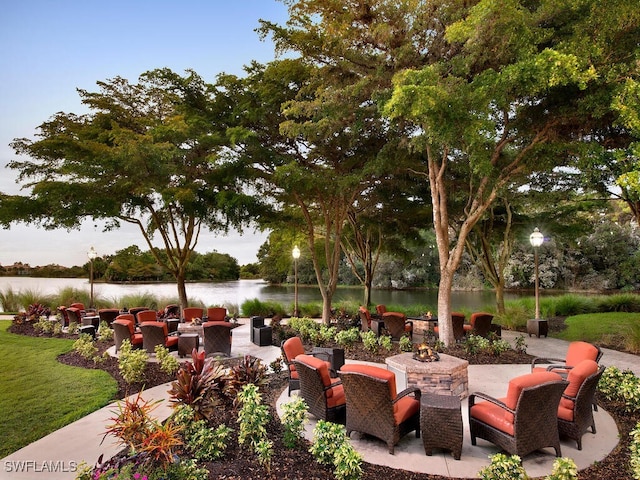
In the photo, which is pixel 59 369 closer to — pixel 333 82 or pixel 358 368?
pixel 358 368

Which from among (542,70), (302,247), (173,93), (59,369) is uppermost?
(173,93)

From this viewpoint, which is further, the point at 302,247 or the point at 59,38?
the point at 302,247

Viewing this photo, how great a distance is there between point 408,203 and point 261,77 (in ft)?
21.6

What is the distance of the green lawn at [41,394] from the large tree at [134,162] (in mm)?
4823

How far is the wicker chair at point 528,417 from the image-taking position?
361 centimetres

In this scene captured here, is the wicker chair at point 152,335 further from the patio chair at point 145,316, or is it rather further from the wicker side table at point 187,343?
the patio chair at point 145,316

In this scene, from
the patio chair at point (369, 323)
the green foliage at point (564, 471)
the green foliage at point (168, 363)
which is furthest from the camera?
the patio chair at point (369, 323)

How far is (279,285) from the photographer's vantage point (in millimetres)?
31578

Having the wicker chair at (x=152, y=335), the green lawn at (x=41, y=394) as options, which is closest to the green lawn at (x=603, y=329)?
the wicker chair at (x=152, y=335)

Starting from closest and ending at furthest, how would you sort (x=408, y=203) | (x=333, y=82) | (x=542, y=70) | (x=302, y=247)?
(x=542, y=70) < (x=333, y=82) < (x=408, y=203) < (x=302, y=247)

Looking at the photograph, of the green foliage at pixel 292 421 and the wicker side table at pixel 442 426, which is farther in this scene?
the green foliage at pixel 292 421

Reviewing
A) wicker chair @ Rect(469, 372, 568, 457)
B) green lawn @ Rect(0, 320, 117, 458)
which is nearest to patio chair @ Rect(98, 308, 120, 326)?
green lawn @ Rect(0, 320, 117, 458)

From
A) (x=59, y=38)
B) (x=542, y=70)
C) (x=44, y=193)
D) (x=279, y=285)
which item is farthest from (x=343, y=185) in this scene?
(x=279, y=285)

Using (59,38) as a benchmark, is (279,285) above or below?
below
